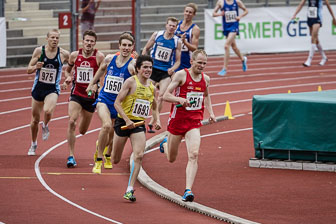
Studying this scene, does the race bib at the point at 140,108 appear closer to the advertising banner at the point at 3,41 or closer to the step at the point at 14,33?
the advertising banner at the point at 3,41

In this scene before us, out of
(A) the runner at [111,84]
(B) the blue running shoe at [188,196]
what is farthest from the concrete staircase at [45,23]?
(B) the blue running shoe at [188,196]

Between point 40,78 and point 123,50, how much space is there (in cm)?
218

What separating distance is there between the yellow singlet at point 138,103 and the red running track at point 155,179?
3.46 ft

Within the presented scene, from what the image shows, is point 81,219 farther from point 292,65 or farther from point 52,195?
point 292,65

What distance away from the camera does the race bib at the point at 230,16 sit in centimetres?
2266

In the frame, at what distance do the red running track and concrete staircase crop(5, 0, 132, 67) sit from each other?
22.6ft

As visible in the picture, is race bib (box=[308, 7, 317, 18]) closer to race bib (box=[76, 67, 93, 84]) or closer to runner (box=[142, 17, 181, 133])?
runner (box=[142, 17, 181, 133])

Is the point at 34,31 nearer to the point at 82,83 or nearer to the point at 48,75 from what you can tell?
the point at 48,75

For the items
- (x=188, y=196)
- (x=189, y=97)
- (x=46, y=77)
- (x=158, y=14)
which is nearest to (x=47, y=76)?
(x=46, y=77)

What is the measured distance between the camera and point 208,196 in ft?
35.2

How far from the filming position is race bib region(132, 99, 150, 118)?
10555 millimetres

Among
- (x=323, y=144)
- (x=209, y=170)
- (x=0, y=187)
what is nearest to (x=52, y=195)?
(x=0, y=187)

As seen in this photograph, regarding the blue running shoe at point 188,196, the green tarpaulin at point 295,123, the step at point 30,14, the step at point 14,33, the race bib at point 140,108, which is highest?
the step at point 30,14

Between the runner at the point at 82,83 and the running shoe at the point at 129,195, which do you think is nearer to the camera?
the running shoe at the point at 129,195
